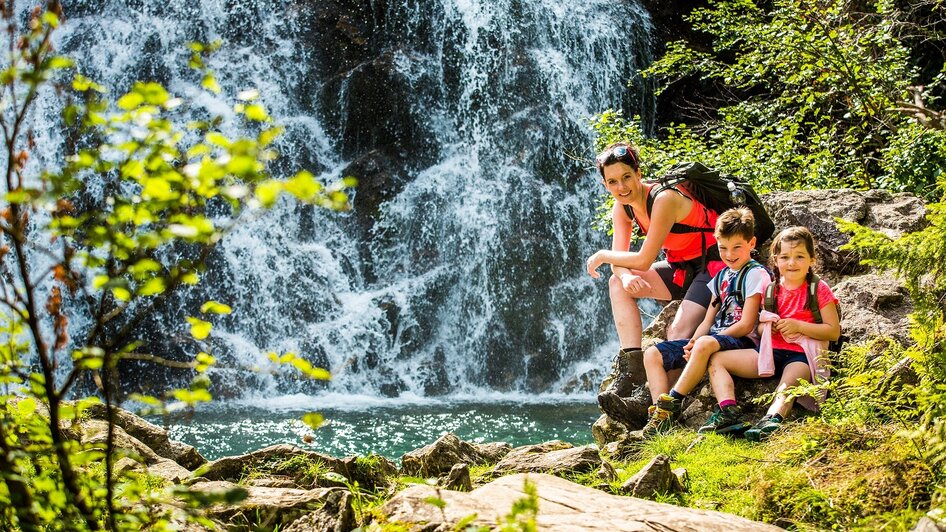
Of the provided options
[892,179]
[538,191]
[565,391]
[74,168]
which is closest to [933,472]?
[74,168]

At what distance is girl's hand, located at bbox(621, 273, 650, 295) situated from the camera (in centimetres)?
516

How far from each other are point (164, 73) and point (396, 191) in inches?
182

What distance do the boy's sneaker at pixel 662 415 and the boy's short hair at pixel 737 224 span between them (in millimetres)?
1044

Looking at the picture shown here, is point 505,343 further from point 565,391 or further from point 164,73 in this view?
point 164,73

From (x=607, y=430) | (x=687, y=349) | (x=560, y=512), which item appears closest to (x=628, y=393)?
(x=607, y=430)

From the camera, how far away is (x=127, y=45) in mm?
14453

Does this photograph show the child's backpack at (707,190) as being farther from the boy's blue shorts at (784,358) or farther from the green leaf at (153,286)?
the green leaf at (153,286)

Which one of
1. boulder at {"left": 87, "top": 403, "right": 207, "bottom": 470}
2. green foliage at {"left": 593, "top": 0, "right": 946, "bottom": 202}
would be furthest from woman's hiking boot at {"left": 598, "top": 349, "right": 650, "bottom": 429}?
green foliage at {"left": 593, "top": 0, "right": 946, "bottom": 202}

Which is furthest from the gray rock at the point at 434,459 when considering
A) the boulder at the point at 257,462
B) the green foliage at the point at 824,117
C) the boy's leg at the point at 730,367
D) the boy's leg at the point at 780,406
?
the green foliage at the point at 824,117

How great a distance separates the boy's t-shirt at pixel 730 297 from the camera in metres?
4.81

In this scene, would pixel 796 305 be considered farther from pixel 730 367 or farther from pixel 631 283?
pixel 631 283

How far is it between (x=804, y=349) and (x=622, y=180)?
1.46 m

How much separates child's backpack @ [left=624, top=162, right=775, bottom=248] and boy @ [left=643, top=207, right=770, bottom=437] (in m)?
0.19

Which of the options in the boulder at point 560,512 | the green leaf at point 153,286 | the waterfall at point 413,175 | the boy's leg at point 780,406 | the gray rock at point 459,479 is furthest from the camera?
the waterfall at point 413,175
